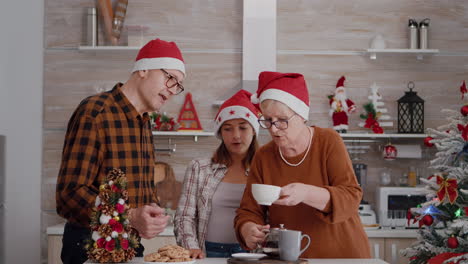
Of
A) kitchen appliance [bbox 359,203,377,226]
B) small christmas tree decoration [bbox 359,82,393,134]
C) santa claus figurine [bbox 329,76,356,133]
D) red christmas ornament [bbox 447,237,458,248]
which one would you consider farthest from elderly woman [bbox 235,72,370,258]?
small christmas tree decoration [bbox 359,82,393,134]

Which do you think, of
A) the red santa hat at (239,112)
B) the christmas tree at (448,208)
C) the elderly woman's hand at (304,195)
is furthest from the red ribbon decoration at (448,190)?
the elderly woman's hand at (304,195)

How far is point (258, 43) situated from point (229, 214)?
2.15m

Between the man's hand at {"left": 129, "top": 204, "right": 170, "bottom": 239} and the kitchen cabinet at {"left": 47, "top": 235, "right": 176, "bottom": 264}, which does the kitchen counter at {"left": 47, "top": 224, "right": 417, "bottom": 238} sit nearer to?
the kitchen cabinet at {"left": 47, "top": 235, "right": 176, "bottom": 264}

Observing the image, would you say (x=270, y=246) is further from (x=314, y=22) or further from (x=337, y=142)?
(x=314, y=22)

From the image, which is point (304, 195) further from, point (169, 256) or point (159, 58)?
point (159, 58)

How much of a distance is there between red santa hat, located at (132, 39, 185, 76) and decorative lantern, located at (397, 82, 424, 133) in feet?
8.72

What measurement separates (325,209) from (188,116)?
2859 millimetres

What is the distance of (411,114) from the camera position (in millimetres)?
4938

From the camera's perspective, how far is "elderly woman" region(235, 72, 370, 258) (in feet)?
7.68

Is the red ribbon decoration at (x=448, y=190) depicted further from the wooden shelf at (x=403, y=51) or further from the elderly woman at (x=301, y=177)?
the wooden shelf at (x=403, y=51)

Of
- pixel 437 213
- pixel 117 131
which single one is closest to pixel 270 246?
pixel 117 131

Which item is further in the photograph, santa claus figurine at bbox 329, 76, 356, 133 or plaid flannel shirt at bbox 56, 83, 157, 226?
santa claus figurine at bbox 329, 76, 356, 133

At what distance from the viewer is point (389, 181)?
4.97 meters

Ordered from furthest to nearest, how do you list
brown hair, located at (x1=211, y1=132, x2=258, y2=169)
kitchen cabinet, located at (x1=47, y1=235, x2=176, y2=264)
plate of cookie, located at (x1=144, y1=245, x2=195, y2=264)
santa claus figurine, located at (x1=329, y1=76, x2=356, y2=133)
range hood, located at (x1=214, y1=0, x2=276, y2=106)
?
1. santa claus figurine, located at (x1=329, y1=76, x2=356, y2=133)
2. range hood, located at (x1=214, y1=0, x2=276, y2=106)
3. kitchen cabinet, located at (x1=47, y1=235, x2=176, y2=264)
4. brown hair, located at (x1=211, y1=132, x2=258, y2=169)
5. plate of cookie, located at (x1=144, y1=245, x2=195, y2=264)
